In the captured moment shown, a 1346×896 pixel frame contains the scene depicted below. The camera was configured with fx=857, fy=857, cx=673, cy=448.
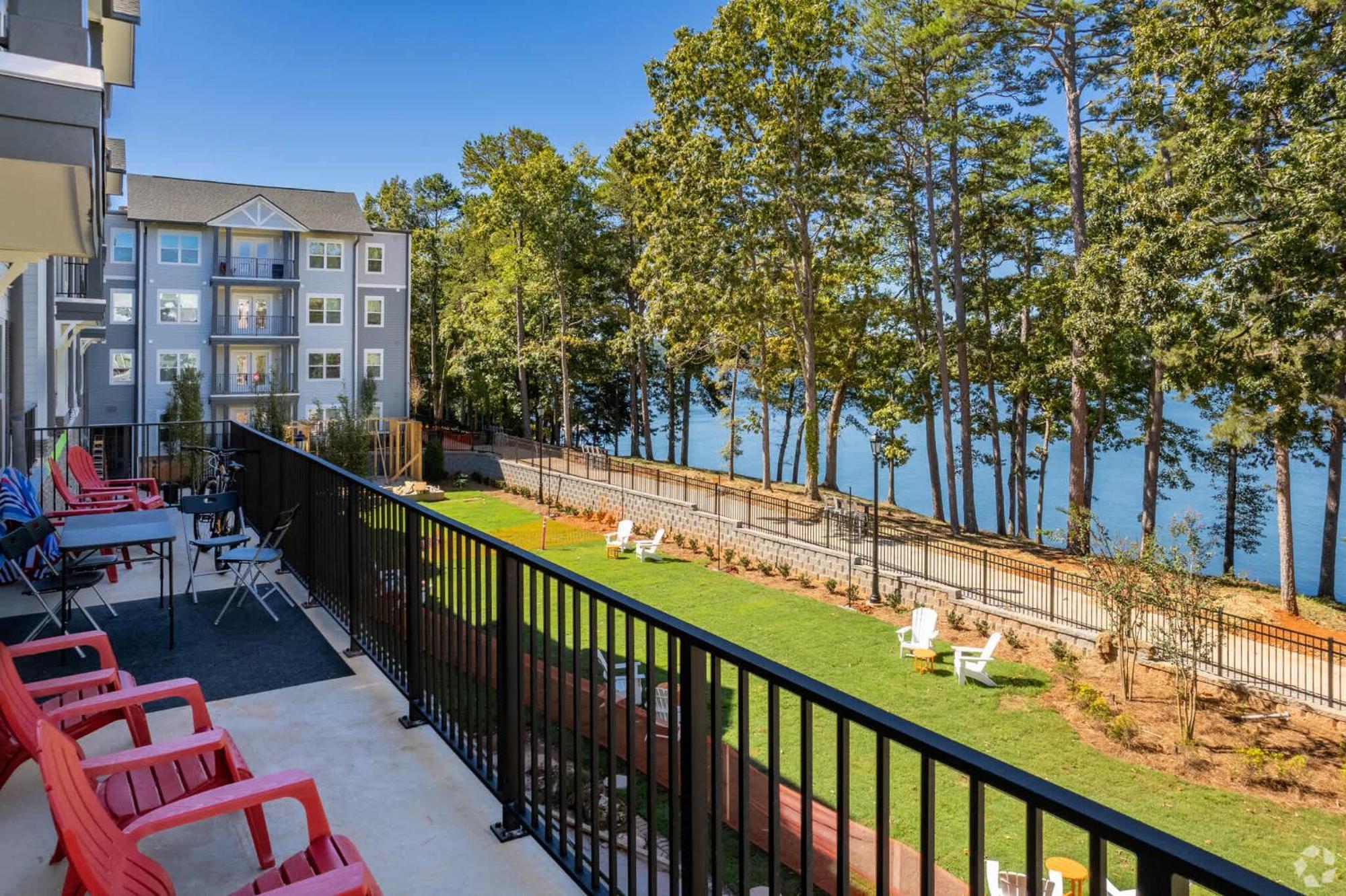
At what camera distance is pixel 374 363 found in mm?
34750

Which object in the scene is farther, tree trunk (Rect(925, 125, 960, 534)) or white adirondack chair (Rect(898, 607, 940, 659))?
tree trunk (Rect(925, 125, 960, 534))

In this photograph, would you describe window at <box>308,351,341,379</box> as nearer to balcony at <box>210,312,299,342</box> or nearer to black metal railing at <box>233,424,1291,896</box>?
balcony at <box>210,312,299,342</box>

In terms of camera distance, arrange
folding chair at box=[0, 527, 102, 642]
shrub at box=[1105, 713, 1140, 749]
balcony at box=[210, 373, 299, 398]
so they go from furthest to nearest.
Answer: balcony at box=[210, 373, 299, 398] < shrub at box=[1105, 713, 1140, 749] < folding chair at box=[0, 527, 102, 642]

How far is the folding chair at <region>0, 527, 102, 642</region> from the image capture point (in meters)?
4.42

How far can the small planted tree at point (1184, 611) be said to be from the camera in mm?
13125

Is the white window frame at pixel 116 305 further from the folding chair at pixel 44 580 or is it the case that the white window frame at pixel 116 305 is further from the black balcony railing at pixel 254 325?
the folding chair at pixel 44 580

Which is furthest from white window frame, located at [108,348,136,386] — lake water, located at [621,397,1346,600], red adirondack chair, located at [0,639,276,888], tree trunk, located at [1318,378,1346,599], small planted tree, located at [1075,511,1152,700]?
tree trunk, located at [1318,378,1346,599]

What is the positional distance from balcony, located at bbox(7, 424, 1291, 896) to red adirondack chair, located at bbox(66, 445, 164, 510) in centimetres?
204

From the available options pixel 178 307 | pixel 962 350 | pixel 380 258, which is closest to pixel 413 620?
pixel 962 350

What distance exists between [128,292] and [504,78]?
74.3 ft

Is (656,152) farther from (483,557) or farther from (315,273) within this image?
(483,557)

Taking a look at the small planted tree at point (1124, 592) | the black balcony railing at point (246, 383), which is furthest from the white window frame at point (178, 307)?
the small planted tree at point (1124, 592)

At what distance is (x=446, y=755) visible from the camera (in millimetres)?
3662

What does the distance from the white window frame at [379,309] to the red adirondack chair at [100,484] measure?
84.0 feet
